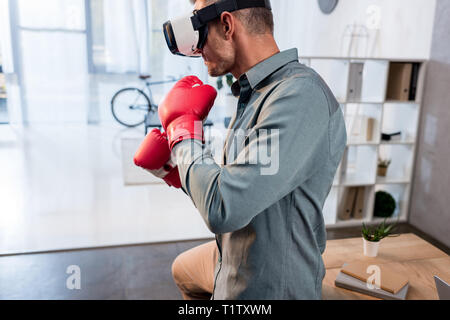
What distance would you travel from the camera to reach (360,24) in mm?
3857

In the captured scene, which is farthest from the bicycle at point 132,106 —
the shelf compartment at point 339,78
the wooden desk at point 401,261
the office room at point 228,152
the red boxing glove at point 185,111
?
the red boxing glove at point 185,111

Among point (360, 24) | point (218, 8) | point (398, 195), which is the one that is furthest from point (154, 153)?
point (360, 24)

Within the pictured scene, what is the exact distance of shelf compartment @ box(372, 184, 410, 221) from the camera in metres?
3.30

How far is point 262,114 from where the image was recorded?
0.90 m

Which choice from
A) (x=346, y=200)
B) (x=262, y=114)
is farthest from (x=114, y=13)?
(x=262, y=114)

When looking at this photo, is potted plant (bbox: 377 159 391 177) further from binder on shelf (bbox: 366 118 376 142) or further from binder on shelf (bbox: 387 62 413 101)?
binder on shelf (bbox: 387 62 413 101)

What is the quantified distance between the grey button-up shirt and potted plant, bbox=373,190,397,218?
7.98 ft

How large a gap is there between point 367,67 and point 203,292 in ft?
7.96

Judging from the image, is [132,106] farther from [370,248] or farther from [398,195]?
[370,248]

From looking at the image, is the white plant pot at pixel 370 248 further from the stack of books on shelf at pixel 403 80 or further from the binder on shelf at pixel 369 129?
the stack of books on shelf at pixel 403 80

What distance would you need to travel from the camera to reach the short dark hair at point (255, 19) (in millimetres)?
979

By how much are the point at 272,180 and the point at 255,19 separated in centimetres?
42

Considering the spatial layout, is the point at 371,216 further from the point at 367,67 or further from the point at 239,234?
the point at 239,234

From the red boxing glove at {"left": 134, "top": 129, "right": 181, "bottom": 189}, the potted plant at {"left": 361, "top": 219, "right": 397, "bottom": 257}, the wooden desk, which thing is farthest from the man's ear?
the potted plant at {"left": 361, "top": 219, "right": 397, "bottom": 257}
